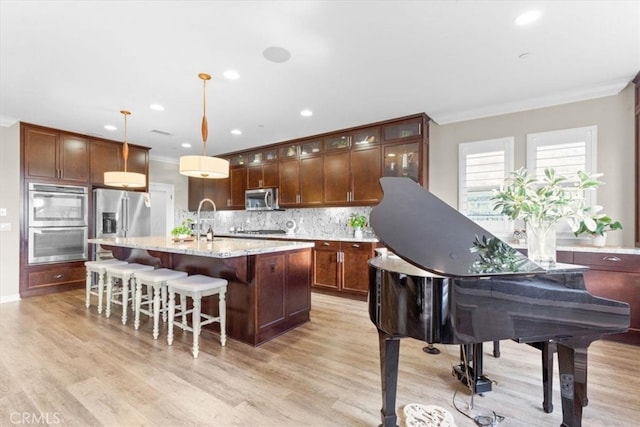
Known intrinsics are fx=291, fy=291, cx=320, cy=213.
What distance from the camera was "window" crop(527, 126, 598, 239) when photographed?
339cm

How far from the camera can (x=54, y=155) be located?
187 inches

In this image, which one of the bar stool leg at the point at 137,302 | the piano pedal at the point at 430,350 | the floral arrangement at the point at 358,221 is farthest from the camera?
the floral arrangement at the point at 358,221

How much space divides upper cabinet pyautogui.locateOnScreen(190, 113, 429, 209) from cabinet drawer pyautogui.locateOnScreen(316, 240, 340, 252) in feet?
2.33

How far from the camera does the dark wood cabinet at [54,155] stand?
14.7ft

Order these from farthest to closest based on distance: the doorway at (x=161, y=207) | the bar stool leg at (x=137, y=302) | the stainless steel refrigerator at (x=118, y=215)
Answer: the doorway at (x=161, y=207), the stainless steel refrigerator at (x=118, y=215), the bar stool leg at (x=137, y=302)

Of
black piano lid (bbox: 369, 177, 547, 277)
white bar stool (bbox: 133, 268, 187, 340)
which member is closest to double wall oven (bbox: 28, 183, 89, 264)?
white bar stool (bbox: 133, 268, 187, 340)

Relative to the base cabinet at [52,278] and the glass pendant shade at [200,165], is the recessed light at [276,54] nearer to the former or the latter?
the glass pendant shade at [200,165]

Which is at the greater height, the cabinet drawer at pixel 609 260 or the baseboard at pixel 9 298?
the cabinet drawer at pixel 609 260

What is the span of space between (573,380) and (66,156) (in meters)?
6.73

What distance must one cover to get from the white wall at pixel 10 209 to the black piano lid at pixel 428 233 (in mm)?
5542

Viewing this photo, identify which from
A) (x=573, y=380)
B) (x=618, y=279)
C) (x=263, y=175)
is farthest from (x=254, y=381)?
(x=263, y=175)

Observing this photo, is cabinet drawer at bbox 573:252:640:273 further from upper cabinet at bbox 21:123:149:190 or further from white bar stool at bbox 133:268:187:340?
upper cabinet at bbox 21:123:149:190

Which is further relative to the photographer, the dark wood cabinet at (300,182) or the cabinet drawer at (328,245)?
the dark wood cabinet at (300,182)

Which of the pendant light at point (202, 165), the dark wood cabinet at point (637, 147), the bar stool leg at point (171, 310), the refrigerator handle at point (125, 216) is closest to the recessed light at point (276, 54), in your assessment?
the pendant light at point (202, 165)
